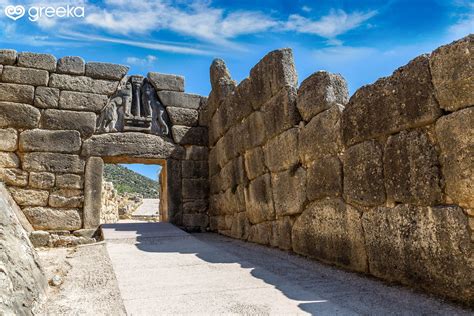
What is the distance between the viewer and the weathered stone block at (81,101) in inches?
279

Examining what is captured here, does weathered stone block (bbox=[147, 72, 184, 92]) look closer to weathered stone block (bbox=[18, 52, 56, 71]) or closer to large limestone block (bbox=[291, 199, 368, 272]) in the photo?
weathered stone block (bbox=[18, 52, 56, 71])

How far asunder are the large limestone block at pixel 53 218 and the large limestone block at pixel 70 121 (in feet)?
4.82

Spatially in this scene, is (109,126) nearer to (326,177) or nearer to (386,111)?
(326,177)

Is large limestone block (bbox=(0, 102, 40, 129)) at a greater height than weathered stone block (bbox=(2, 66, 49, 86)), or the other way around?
weathered stone block (bbox=(2, 66, 49, 86))

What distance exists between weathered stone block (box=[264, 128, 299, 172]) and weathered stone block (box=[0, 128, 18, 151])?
15.0 feet

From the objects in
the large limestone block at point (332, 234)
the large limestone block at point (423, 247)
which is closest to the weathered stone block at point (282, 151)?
the large limestone block at point (332, 234)

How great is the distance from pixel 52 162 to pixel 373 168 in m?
5.78

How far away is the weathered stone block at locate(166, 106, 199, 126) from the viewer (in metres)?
7.92

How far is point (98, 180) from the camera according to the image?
7059 mm

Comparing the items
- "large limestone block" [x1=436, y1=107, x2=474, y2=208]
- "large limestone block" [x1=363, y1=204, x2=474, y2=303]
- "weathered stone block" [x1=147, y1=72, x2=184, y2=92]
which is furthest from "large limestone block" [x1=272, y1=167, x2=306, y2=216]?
"weathered stone block" [x1=147, y1=72, x2=184, y2=92]

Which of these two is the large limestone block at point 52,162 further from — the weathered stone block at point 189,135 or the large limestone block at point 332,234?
the large limestone block at point 332,234

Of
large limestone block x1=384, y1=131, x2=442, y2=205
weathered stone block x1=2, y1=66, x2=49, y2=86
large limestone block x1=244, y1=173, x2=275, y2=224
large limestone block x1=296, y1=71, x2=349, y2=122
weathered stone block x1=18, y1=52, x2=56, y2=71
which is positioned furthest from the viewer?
weathered stone block x1=18, y1=52, x2=56, y2=71

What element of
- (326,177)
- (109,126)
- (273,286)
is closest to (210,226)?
(109,126)

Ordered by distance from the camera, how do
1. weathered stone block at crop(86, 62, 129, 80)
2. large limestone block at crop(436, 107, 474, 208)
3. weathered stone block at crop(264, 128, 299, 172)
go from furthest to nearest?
weathered stone block at crop(86, 62, 129, 80) → weathered stone block at crop(264, 128, 299, 172) → large limestone block at crop(436, 107, 474, 208)
